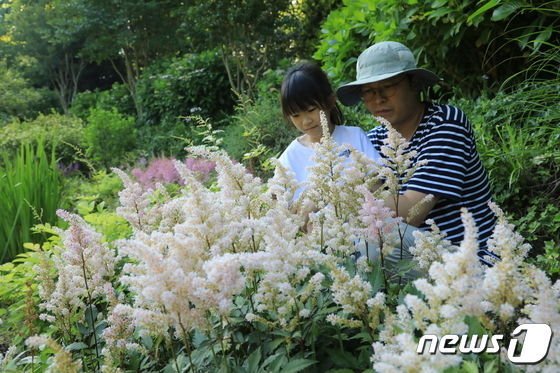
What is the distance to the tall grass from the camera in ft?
13.8

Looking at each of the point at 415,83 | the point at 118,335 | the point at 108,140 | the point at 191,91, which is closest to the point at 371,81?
the point at 415,83

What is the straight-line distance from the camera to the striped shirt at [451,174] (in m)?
2.34

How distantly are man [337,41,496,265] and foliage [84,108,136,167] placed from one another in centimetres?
832

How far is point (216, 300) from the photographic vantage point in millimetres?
1141

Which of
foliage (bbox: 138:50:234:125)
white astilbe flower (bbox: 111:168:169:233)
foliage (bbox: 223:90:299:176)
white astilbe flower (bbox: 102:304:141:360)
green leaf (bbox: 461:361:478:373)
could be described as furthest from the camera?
foliage (bbox: 138:50:234:125)

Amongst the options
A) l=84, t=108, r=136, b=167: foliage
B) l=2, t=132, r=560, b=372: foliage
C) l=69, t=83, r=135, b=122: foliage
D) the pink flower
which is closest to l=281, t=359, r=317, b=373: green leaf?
l=2, t=132, r=560, b=372: foliage

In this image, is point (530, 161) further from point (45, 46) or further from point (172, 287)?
point (45, 46)

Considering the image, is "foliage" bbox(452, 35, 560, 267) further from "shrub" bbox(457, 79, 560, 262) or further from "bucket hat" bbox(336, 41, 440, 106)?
"bucket hat" bbox(336, 41, 440, 106)

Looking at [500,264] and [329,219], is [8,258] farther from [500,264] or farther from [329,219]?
[500,264]

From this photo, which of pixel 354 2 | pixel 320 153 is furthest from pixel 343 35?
pixel 320 153

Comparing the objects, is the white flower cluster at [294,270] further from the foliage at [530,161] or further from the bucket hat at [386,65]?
the foliage at [530,161]

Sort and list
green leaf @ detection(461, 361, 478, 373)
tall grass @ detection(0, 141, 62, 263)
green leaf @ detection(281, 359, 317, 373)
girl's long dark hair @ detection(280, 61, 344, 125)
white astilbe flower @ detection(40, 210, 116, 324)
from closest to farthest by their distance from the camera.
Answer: green leaf @ detection(461, 361, 478, 373) → green leaf @ detection(281, 359, 317, 373) → white astilbe flower @ detection(40, 210, 116, 324) → girl's long dark hair @ detection(280, 61, 344, 125) → tall grass @ detection(0, 141, 62, 263)

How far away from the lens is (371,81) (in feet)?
8.36

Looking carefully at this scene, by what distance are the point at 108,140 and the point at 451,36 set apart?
25.6 feet
